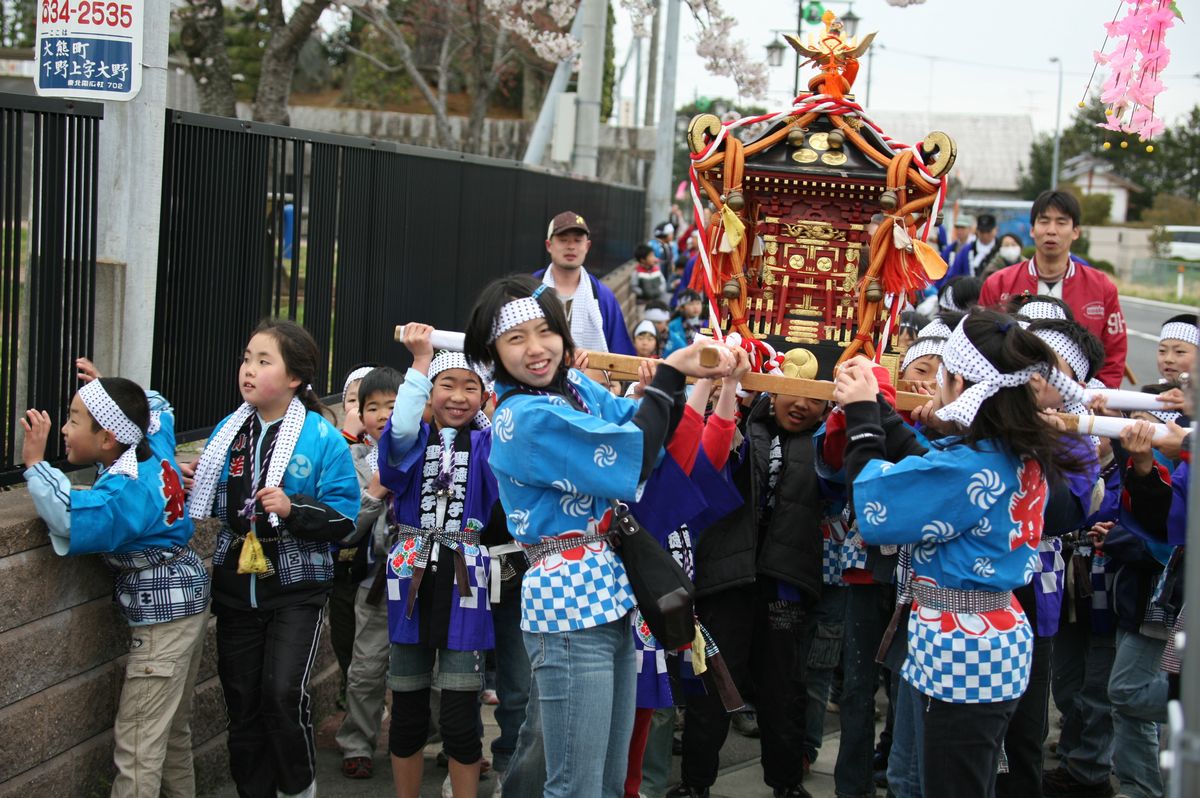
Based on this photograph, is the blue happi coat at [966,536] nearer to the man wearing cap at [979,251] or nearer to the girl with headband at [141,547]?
the girl with headband at [141,547]

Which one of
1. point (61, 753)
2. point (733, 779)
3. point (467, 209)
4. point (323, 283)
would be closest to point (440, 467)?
point (61, 753)

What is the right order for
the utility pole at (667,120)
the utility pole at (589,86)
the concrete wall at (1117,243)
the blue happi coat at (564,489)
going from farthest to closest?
1. the concrete wall at (1117,243)
2. the utility pole at (667,120)
3. the utility pole at (589,86)
4. the blue happi coat at (564,489)

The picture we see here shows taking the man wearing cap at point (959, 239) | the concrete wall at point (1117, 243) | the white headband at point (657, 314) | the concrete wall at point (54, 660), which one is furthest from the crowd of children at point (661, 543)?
the concrete wall at point (1117, 243)

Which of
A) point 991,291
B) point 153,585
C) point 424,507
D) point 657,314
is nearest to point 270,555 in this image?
point 153,585

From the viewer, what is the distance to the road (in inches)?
764

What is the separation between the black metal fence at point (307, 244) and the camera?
550 cm

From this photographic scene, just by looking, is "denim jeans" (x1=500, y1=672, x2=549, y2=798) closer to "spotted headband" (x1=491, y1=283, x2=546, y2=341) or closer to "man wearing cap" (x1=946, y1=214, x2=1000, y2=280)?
"spotted headband" (x1=491, y1=283, x2=546, y2=341)

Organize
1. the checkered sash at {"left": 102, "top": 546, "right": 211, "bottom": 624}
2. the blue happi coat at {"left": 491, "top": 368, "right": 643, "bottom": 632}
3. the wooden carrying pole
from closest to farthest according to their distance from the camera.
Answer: the blue happi coat at {"left": 491, "top": 368, "right": 643, "bottom": 632} < the wooden carrying pole < the checkered sash at {"left": 102, "top": 546, "right": 211, "bottom": 624}

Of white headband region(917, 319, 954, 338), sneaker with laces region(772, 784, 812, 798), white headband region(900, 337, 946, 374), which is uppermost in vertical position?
white headband region(917, 319, 954, 338)

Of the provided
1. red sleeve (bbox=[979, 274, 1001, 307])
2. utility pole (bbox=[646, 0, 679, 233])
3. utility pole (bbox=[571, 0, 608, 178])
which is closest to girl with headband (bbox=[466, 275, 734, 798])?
red sleeve (bbox=[979, 274, 1001, 307])

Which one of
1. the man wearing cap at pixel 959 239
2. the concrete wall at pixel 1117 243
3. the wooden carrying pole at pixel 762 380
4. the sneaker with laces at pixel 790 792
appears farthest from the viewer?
the concrete wall at pixel 1117 243

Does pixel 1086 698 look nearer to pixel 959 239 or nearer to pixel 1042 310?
pixel 1042 310

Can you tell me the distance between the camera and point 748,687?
513 cm

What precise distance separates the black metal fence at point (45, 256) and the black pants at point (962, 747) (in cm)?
334
